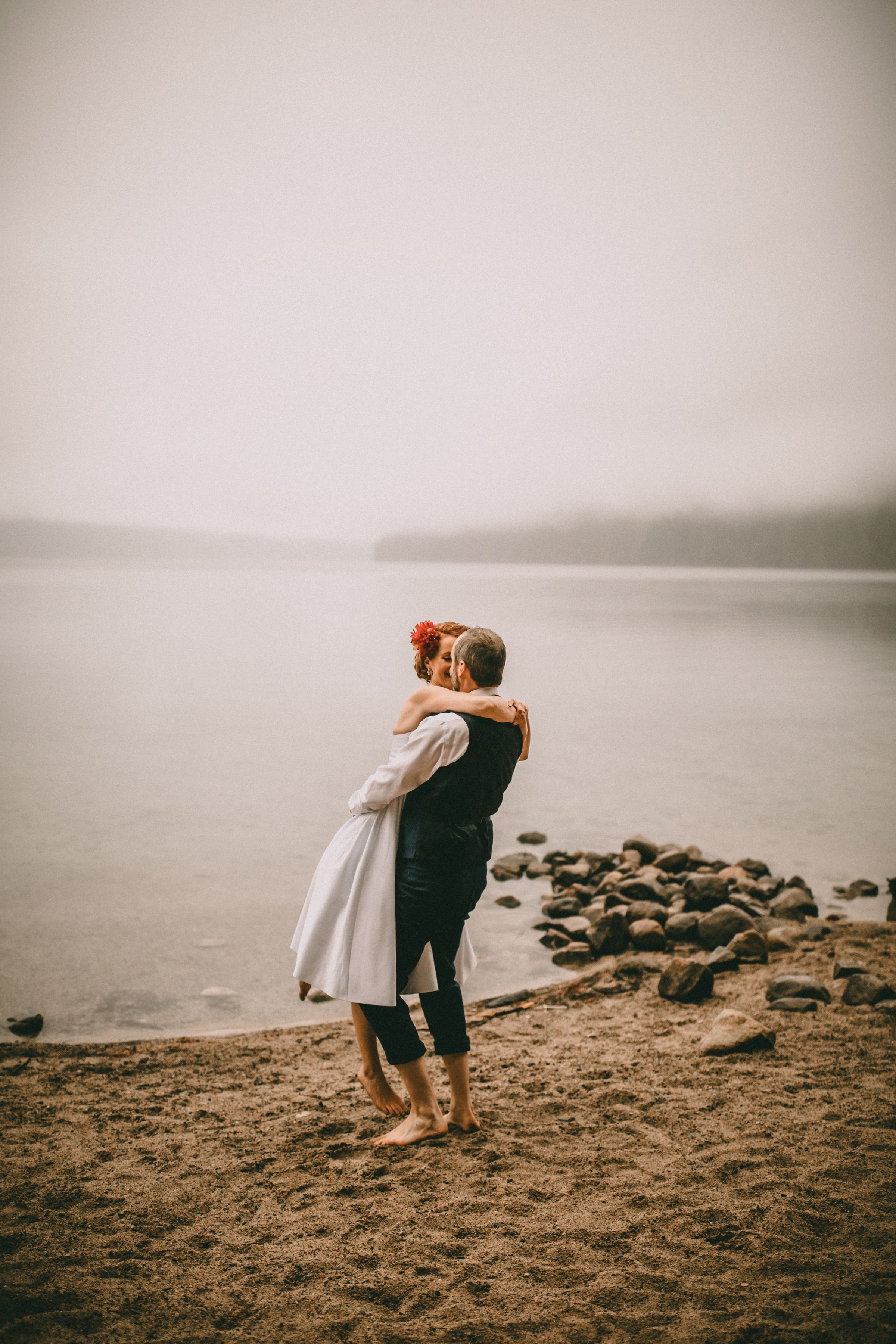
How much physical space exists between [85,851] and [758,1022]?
8.89m

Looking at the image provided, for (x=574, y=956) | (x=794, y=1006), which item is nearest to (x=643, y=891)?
(x=574, y=956)

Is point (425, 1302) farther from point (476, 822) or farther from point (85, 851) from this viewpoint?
point (85, 851)

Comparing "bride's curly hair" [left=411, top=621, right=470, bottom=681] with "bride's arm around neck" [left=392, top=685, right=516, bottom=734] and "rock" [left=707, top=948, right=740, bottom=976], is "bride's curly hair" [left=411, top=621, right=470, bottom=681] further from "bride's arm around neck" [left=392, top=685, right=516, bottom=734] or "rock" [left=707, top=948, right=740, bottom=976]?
"rock" [left=707, top=948, right=740, bottom=976]

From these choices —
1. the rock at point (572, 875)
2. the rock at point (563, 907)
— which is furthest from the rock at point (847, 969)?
the rock at point (572, 875)

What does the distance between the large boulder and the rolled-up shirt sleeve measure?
3838 millimetres

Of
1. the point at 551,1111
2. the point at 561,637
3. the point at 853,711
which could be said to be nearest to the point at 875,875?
the point at 551,1111

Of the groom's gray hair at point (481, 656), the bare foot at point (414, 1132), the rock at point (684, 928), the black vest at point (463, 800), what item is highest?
the groom's gray hair at point (481, 656)

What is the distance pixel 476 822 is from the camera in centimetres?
351

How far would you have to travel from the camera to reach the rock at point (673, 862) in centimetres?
859

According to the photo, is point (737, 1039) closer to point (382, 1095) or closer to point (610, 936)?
point (382, 1095)

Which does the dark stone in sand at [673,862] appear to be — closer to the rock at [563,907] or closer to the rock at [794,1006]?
the rock at [563,907]

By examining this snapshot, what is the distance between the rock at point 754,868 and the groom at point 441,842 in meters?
5.98

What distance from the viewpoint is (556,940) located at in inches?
277

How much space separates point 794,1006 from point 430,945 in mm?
2657
